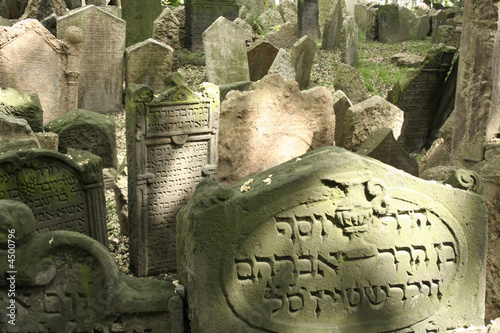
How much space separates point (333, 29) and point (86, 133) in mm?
8303

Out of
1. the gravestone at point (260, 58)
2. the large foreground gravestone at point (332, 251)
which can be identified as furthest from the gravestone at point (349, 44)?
the large foreground gravestone at point (332, 251)

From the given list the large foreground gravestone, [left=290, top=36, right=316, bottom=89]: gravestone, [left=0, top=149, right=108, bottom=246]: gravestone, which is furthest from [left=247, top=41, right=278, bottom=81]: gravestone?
the large foreground gravestone

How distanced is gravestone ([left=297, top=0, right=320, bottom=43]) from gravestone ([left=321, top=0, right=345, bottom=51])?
138cm

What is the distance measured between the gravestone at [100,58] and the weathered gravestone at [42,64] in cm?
95

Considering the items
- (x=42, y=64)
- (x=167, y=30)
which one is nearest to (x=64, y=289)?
(x=42, y=64)

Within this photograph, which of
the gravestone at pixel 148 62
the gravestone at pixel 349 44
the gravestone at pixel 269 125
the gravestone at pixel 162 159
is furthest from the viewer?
the gravestone at pixel 349 44

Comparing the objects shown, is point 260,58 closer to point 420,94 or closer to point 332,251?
point 420,94

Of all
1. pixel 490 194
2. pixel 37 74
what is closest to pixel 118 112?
pixel 37 74

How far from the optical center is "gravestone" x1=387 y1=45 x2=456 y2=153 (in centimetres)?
793

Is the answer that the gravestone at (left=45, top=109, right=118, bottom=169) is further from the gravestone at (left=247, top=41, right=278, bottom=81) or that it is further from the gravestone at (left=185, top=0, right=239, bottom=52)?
the gravestone at (left=185, top=0, right=239, bottom=52)

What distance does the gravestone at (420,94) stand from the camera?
7934mm

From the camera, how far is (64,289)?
6.86 ft

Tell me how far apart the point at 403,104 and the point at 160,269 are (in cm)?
480

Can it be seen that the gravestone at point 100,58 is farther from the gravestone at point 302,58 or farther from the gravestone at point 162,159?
the gravestone at point 162,159
